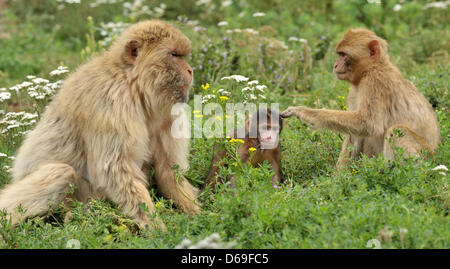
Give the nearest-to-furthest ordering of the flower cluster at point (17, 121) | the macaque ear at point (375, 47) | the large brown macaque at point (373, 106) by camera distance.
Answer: the large brown macaque at point (373, 106), the macaque ear at point (375, 47), the flower cluster at point (17, 121)

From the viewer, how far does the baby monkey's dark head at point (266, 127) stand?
5809 mm

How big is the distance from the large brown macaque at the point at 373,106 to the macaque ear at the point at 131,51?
157 cm

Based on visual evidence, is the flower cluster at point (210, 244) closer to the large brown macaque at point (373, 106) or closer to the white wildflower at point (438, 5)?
the large brown macaque at point (373, 106)

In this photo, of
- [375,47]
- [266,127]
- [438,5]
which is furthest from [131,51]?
[438,5]

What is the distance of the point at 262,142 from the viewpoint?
19.1 feet

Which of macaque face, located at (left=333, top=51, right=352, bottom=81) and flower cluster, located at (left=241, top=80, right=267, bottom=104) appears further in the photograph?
flower cluster, located at (left=241, top=80, right=267, bottom=104)

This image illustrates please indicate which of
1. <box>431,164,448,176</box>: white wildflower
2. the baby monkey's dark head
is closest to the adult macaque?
the baby monkey's dark head

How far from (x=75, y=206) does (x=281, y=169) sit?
2083 mm

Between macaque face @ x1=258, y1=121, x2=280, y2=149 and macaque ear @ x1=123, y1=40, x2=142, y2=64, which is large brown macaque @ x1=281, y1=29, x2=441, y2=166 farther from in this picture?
macaque ear @ x1=123, y1=40, x2=142, y2=64

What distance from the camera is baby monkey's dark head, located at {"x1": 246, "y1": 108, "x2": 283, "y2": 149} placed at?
5809mm

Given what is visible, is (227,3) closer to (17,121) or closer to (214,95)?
(214,95)

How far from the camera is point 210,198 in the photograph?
545 centimetres

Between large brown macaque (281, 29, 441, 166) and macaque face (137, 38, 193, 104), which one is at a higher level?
macaque face (137, 38, 193, 104)

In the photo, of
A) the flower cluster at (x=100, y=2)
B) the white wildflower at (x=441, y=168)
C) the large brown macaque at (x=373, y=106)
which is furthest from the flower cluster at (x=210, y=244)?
the flower cluster at (x=100, y=2)
